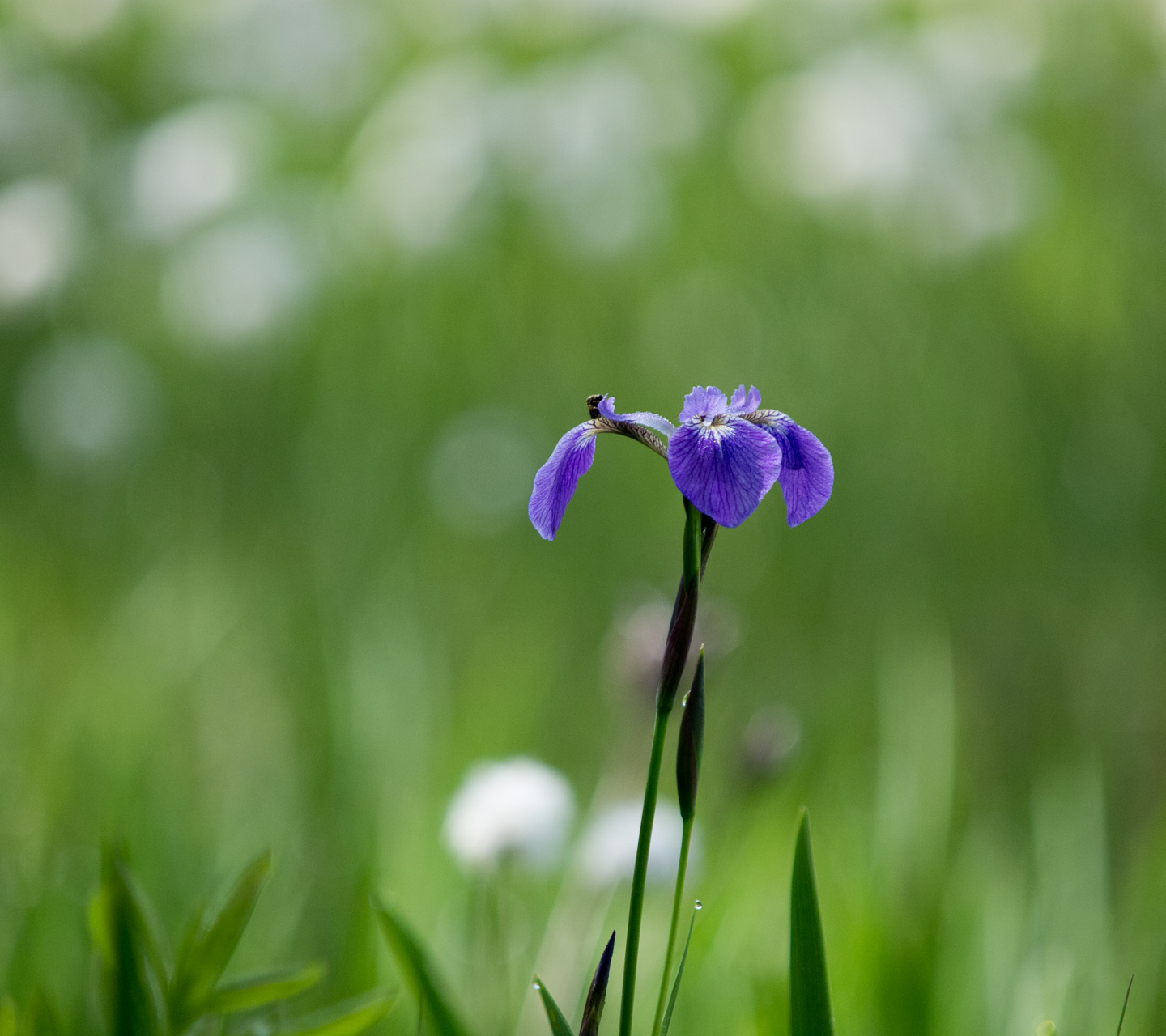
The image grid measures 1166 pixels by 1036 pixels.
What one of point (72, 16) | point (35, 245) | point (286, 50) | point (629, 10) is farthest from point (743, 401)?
point (72, 16)

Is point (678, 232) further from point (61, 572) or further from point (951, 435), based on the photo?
point (61, 572)

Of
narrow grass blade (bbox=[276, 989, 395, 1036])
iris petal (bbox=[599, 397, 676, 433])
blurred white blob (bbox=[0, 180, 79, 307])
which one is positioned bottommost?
narrow grass blade (bbox=[276, 989, 395, 1036])

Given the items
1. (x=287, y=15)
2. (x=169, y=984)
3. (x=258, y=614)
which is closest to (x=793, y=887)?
(x=169, y=984)

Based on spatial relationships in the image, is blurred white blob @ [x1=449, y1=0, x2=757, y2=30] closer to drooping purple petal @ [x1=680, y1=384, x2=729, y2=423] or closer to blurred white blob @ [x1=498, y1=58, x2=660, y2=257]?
blurred white blob @ [x1=498, y1=58, x2=660, y2=257]

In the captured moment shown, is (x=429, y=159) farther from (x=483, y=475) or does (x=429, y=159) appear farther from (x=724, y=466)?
(x=724, y=466)

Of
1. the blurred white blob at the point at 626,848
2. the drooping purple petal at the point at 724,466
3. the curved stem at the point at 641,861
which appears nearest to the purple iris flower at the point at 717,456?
the drooping purple petal at the point at 724,466

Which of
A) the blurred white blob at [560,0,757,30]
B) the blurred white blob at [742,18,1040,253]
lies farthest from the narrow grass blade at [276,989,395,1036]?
the blurred white blob at [560,0,757,30]

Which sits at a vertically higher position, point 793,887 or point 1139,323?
point 1139,323

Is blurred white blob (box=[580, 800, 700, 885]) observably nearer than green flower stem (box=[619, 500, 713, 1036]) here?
No
